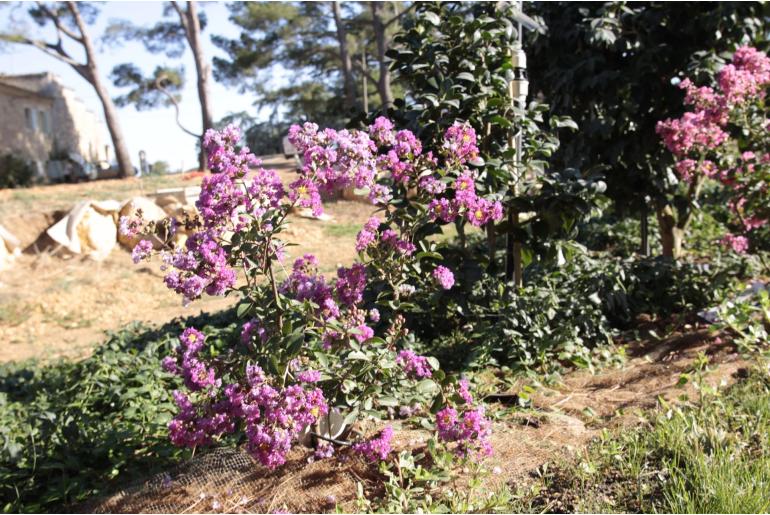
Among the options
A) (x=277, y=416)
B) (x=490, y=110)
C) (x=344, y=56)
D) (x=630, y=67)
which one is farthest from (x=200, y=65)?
(x=277, y=416)

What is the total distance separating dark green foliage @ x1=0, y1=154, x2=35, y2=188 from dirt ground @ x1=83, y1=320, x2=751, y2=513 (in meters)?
14.7

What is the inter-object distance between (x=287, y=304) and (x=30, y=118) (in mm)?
21300

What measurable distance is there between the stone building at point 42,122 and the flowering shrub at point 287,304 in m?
17.0

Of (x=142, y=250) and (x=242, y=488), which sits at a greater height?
(x=142, y=250)

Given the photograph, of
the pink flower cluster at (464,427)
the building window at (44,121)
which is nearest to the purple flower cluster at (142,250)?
the pink flower cluster at (464,427)

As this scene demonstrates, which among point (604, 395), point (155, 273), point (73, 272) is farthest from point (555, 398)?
point (73, 272)

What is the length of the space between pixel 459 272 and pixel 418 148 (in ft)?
3.80

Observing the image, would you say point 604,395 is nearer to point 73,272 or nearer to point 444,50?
point 444,50

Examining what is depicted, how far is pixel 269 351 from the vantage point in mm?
2029

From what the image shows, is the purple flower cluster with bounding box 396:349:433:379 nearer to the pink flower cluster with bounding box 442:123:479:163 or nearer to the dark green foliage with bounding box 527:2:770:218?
the pink flower cluster with bounding box 442:123:479:163

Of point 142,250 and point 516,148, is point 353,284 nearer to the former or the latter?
point 142,250

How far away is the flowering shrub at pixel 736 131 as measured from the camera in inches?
140

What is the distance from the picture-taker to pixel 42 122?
20.8 m

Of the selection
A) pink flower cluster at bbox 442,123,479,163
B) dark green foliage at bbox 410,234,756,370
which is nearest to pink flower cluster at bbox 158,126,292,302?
pink flower cluster at bbox 442,123,479,163
